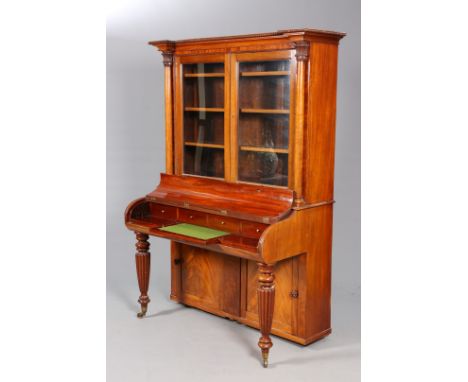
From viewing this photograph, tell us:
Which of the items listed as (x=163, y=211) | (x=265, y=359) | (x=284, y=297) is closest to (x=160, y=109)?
(x=163, y=211)

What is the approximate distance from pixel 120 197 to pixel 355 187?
2552 mm

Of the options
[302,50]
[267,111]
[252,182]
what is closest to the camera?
[302,50]

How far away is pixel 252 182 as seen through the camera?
161 inches

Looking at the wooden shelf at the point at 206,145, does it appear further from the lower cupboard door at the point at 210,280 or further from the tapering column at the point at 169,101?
the lower cupboard door at the point at 210,280

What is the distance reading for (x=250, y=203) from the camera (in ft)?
12.7

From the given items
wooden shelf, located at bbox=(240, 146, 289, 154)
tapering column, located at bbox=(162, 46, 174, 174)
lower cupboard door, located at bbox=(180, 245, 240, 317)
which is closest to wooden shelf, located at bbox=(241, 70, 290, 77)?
wooden shelf, located at bbox=(240, 146, 289, 154)

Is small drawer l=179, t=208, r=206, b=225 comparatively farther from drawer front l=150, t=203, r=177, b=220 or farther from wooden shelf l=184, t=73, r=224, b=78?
wooden shelf l=184, t=73, r=224, b=78

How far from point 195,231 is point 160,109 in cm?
278

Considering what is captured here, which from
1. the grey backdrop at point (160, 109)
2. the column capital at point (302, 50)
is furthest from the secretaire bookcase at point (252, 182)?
the grey backdrop at point (160, 109)

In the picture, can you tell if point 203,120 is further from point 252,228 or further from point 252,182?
point 252,228

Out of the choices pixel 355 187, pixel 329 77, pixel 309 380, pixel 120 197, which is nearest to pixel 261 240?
pixel 309 380

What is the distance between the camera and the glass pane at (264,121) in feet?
12.6

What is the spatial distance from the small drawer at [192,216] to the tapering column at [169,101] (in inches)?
16.9
